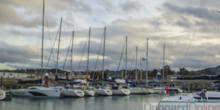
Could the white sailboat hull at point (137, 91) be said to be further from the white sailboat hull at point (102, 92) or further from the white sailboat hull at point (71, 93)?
the white sailboat hull at point (71, 93)

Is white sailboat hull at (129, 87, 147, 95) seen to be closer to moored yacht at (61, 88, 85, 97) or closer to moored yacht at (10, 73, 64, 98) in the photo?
moored yacht at (61, 88, 85, 97)

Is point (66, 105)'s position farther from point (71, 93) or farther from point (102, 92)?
point (102, 92)

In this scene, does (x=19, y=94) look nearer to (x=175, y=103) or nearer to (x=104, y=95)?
(x=104, y=95)

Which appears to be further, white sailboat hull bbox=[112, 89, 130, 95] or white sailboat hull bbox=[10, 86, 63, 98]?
white sailboat hull bbox=[112, 89, 130, 95]

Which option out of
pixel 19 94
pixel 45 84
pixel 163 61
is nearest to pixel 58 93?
pixel 45 84

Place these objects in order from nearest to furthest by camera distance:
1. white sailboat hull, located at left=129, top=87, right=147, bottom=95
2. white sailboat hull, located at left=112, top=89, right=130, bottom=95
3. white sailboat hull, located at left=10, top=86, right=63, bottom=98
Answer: white sailboat hull, located at left=10, top=86, right=63, bottom=98 < white sailboat hull, located at left=112, top=89, right=130, bottom=95 < white sailboat hull, located at left=129, top=87, right=147, bottom=95

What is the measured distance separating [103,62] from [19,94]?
2476 centimetres

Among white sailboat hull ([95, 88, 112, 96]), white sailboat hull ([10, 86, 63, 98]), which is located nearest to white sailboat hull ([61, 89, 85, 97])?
white sailboat hull ([10, 86, 63, 98])

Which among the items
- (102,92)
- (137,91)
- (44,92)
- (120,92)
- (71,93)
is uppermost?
(44,92)

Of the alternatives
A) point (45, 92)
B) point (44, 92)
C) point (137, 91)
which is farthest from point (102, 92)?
point (44, 92)

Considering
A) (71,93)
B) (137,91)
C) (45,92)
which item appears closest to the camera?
(45,92)

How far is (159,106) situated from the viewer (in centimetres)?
2397

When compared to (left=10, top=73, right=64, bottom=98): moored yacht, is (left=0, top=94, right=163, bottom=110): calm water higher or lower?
lower

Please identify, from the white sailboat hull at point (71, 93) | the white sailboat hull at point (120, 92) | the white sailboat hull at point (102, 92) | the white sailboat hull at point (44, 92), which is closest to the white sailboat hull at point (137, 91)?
the white sailboat hull at point (120, 92)
